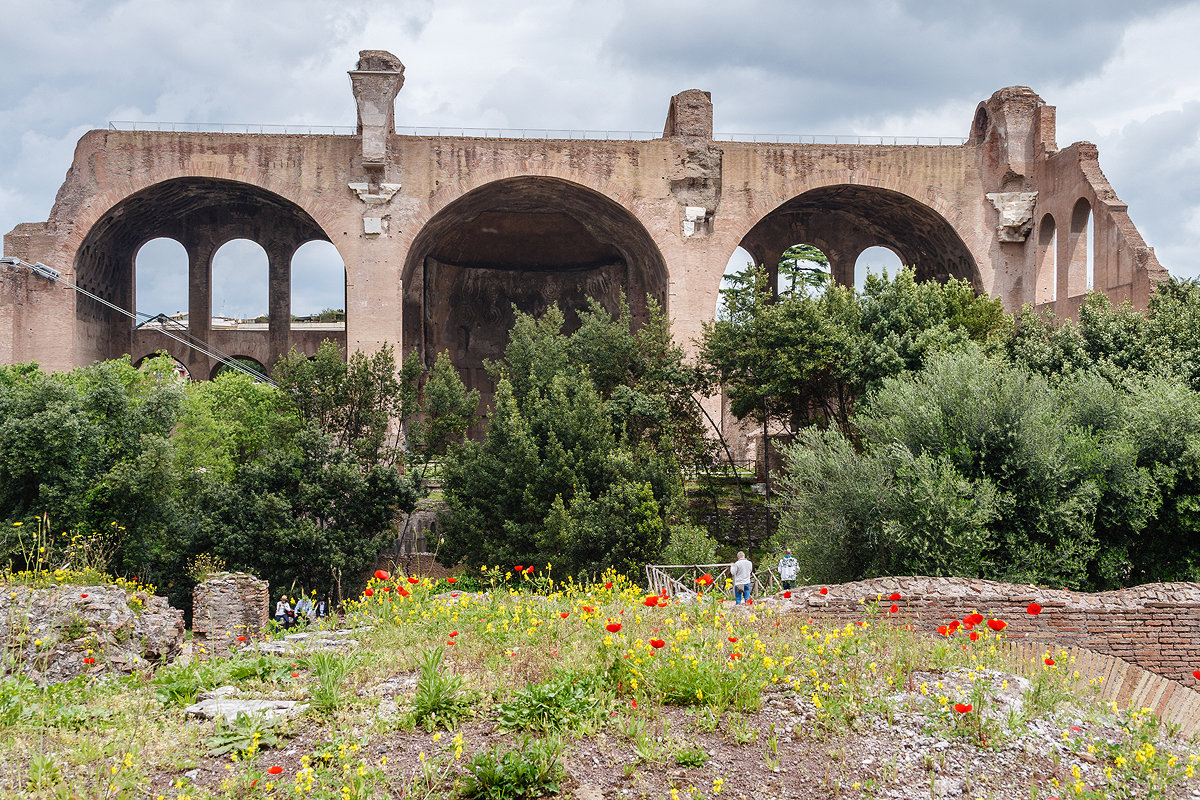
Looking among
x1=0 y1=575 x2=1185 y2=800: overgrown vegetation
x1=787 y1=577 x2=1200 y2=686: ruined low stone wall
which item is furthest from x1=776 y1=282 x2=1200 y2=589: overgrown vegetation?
x1=0 y1=575 x2=1185 y2=800: overgrown vegetation

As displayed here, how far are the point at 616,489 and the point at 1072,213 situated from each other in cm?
1180

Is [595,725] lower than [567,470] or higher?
lower

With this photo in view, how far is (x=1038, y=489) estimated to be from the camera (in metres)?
9.96

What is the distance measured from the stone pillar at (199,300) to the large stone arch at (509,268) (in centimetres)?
592

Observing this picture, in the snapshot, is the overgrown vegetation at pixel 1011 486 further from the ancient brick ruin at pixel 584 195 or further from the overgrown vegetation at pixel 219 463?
the ancient brick ruin at pixel 584 195

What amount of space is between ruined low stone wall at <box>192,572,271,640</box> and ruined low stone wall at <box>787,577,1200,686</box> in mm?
6648

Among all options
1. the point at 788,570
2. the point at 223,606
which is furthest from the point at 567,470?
the point at 223,606

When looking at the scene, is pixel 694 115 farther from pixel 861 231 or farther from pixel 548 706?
pixel 548 706

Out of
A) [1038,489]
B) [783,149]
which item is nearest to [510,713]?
[1038,489]

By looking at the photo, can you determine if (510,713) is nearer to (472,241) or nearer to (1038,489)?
(1038,489)

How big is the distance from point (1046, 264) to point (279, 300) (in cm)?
1948

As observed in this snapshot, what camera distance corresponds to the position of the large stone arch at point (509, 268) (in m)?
21.5

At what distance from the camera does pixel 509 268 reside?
92.9ft

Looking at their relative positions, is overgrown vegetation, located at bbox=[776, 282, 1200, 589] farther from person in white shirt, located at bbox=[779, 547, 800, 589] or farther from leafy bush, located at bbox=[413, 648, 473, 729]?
leafy bush, located at bbox=[413, 648, 473, 729]
